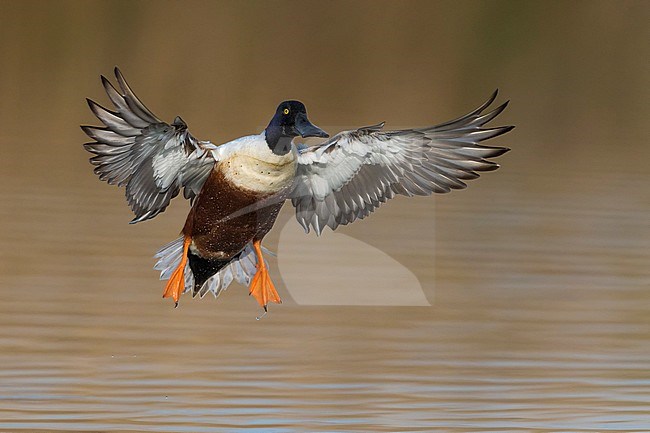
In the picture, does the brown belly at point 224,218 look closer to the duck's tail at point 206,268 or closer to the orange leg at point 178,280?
the orange leg at point 178,280

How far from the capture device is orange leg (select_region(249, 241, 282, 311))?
710 cm

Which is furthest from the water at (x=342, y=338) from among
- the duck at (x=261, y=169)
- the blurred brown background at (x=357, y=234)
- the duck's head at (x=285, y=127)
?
the duck's head at (x=285, y=127)

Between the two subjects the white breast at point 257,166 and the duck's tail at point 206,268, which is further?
the duck's tail at point 206,268

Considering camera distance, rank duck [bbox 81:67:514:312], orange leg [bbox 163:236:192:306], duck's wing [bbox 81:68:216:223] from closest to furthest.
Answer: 1. duck's wing [bbox 81:68:216:223]
2. duck [bbox 81:67:514:312]
3. orange leg [bbox 163:236:192:306]

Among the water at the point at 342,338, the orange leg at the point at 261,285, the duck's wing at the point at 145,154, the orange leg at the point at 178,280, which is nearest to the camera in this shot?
the duck's wing at the point at 145,154

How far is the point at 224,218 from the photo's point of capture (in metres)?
6.71

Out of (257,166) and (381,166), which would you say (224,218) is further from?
(381,166)

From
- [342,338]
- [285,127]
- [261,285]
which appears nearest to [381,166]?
[285,127]

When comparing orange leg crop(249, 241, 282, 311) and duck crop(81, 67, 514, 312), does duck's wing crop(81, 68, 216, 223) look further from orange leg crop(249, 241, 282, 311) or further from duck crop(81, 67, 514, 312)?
orange leg crop(249, 241, 282, 311)

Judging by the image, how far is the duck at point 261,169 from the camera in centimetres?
658

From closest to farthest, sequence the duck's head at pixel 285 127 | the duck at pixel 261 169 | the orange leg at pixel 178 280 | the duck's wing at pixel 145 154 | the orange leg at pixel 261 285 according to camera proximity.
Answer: the duck's wing at pixel 145 154 → the duck at pixel 261 169 → the duck's head at pixel 285 127 → the orange leg at pixel 178 280 → the orange leg at pixel 261 285

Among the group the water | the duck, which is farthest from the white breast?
the water

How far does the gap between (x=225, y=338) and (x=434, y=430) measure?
71.6 inches

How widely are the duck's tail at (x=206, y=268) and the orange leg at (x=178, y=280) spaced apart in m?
0.09
